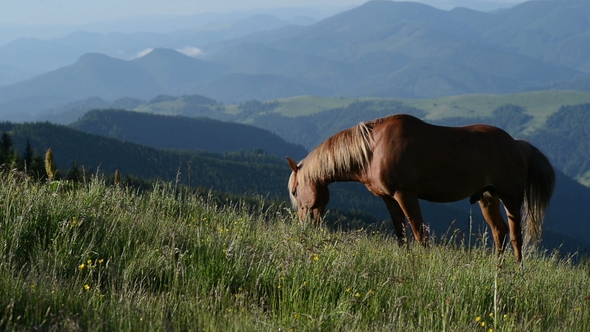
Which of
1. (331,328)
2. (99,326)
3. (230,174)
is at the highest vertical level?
(99,326)

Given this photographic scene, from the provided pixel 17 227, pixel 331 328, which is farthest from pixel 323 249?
pixel 17 227

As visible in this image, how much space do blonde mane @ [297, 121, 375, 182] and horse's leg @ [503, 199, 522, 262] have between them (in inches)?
84.4

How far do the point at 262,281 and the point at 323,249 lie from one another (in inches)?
36.0

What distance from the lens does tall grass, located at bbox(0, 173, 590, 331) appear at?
4.11 meters

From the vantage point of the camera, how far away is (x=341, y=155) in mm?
9109

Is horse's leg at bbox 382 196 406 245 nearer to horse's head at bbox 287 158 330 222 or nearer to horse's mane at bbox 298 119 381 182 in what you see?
horse's mane at bbox 298 119 381 182

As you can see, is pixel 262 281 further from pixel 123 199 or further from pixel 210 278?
pixel 123 199

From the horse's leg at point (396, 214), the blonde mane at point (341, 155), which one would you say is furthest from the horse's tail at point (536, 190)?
the blonde mane at point (341, 155)

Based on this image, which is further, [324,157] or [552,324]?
[324,157]

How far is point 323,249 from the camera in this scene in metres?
5.96

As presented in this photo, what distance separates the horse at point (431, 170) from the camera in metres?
8.41

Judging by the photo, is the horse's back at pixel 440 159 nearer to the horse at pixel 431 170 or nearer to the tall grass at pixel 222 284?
the horse at pixel 431 170

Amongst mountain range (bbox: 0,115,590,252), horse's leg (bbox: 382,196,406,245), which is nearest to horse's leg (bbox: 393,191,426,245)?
A: horse's leg (bbox: 382,196,406,245)

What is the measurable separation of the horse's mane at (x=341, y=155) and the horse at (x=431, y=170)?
12mm
